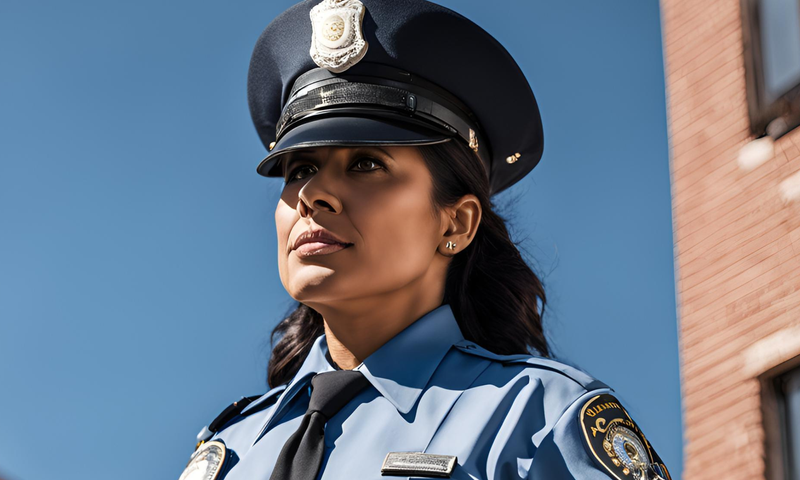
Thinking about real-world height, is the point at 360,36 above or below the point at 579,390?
above

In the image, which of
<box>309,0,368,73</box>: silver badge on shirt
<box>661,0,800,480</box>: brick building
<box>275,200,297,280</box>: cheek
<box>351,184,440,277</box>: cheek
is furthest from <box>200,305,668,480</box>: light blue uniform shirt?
<box>661,0,800,480</box>: brick building

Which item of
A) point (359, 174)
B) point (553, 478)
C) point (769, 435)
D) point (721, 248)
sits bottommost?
point (769, 435)

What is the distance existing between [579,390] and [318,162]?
103 centimetres

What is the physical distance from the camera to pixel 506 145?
3.47 m

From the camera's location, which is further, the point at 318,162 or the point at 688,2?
the point at 688,2

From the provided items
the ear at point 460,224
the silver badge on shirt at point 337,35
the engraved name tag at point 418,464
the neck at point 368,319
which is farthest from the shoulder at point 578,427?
the silver badge on shirt at point 337,35

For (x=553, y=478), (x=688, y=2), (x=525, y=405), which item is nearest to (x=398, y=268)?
(x=525, y=405)

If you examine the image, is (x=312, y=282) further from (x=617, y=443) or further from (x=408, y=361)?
(x=617, y=443)

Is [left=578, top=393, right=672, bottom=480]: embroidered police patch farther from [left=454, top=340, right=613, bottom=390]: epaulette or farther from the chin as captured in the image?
the chin

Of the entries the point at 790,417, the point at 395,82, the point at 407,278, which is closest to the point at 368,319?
the point at 407,278

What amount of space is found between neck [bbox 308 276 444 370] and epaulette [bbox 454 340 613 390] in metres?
0.18

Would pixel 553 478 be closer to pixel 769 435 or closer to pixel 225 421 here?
pixel 225 421

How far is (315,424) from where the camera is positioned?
9.25ft

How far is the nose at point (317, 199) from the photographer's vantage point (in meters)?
2.92
